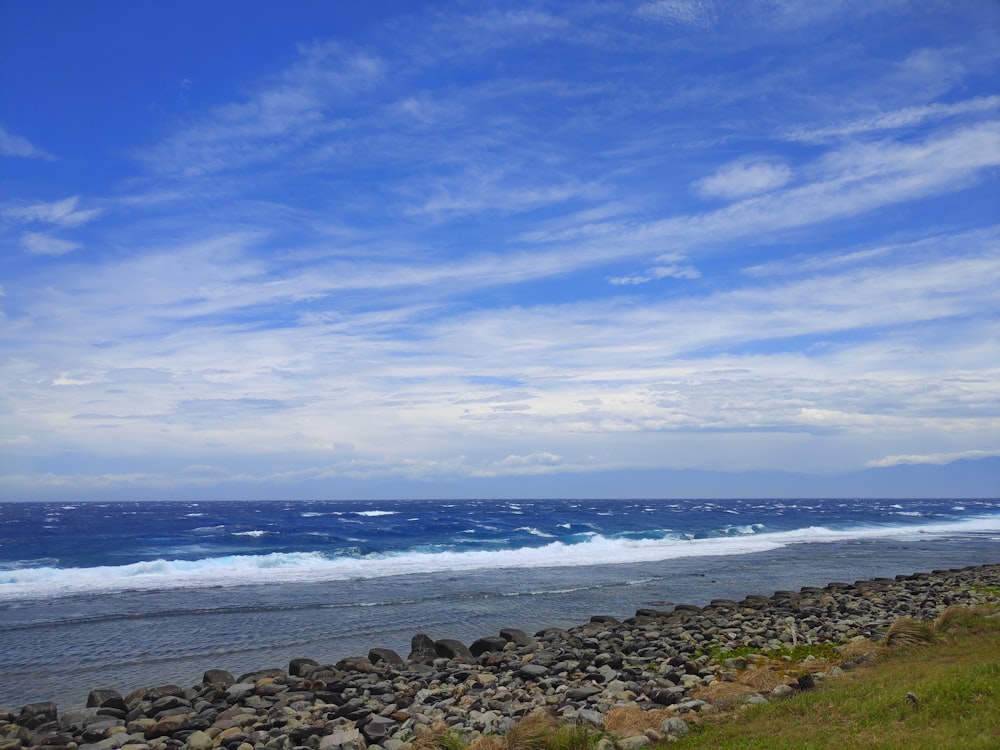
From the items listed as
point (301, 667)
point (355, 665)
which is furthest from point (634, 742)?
point (301, 667)

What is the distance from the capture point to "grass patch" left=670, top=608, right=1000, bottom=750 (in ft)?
20.3

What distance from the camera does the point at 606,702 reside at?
31.5 ft

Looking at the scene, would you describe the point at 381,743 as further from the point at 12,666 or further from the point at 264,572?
the point at 264,572

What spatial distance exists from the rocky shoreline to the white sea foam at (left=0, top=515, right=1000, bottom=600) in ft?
49.5

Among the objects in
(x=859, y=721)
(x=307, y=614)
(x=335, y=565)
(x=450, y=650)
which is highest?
(x=859, y=721)

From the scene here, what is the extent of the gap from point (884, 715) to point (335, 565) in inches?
1169

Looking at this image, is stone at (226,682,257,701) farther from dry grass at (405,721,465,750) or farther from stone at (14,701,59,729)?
dry grass at (405,721,465,750)

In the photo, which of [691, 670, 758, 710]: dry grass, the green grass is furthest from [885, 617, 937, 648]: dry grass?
[691, 670, 758, 710]: dry grass

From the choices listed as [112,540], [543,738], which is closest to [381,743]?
[543,738]

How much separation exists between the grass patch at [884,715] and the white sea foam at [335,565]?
22.3 m

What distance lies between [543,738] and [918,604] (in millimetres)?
Result: 15002

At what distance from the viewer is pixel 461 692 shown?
11.4m

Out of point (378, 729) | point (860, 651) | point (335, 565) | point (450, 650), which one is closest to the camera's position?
point (378, 729)

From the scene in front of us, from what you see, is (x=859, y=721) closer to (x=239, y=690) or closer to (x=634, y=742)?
(x=634, y=742)
